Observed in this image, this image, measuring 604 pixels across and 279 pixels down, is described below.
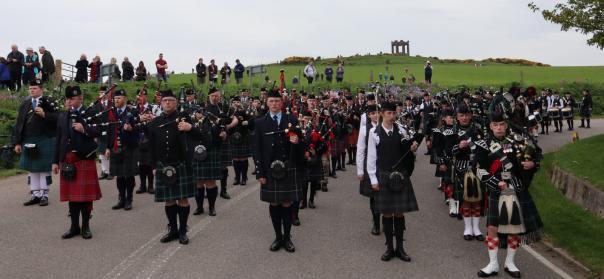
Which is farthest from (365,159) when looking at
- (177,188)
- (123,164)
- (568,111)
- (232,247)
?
(568,111)

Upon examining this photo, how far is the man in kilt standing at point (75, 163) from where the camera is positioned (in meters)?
7.35

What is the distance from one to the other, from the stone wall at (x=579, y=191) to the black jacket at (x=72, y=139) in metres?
8.11

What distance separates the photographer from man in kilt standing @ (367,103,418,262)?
21.0ft

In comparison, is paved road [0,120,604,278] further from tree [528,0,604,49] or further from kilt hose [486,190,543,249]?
tree [528,0,604,49]

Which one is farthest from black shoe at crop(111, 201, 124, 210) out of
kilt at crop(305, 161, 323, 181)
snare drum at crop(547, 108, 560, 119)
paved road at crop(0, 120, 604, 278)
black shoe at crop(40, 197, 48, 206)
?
snare drum at crop(547, 108, 560, 119)

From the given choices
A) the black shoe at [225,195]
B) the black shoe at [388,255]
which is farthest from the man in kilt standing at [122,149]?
the black shoe at [388,255]

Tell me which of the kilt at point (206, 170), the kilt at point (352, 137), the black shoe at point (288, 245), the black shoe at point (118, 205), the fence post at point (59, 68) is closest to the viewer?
the black shoe at point (288, 245)

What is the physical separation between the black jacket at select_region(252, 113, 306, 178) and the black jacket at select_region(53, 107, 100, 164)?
256 centimetres

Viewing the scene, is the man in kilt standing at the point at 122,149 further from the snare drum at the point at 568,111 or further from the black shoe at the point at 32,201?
the snare drum at the point at 568,111

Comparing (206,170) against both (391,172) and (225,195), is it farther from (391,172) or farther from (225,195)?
(391,172)

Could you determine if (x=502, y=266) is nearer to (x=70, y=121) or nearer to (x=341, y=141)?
(x=70, y=121)

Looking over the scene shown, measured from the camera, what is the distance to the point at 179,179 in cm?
710

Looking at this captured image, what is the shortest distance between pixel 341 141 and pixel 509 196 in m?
8.40

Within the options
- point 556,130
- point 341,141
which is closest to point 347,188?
point 341,141
